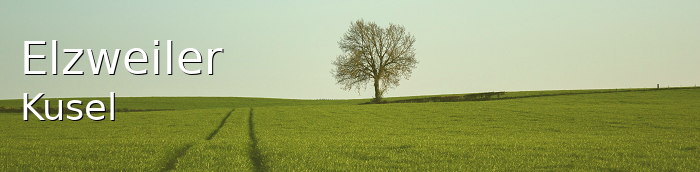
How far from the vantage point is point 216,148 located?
13922 mm

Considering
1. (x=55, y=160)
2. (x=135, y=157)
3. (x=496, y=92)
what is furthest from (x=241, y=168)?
(x=496, y=92)

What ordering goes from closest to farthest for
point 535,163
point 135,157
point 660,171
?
point 660,171, point 535,163, point 135,157

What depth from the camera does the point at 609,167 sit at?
10.6m

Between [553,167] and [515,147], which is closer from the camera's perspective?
[553,167]

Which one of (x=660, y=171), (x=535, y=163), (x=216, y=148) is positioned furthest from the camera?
(x=216, y=148)

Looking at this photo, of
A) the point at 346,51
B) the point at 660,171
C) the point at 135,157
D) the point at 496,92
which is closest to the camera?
the point at 660,171

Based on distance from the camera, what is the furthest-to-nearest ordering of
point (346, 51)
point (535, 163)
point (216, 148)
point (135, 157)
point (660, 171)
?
point (346, 51)
point (216, 148)
point (135, 157)
point (535, 163)
point (660, 171)

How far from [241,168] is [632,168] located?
8.62 m

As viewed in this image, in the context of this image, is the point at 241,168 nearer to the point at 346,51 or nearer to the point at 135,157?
the point at 135,157

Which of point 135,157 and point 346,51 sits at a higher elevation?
point 346,51

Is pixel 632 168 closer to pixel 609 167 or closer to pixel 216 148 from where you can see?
pixel 609 167

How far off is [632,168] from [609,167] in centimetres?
46

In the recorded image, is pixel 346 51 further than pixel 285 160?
Yes

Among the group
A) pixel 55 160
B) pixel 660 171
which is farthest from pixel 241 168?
pixel 660 171
